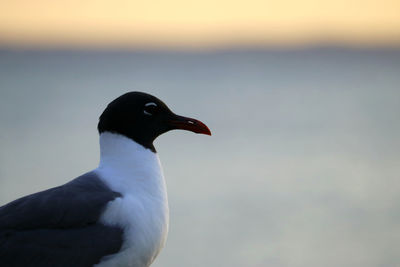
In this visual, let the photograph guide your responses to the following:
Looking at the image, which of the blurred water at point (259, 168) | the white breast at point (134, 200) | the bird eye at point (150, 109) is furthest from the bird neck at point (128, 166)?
the blurred water at point (259, 168)

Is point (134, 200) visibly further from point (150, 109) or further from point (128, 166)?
point (150, 109)

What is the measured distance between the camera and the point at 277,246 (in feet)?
27.9

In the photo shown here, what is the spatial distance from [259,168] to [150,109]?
8.55 metres

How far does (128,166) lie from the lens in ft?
15.2

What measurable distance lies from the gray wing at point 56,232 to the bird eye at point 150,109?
67 centimetres

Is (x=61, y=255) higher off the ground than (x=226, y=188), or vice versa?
(x=226, y=188)

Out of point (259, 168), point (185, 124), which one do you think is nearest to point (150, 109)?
point (185, 124)

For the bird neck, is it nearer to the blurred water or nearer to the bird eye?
the bird eye

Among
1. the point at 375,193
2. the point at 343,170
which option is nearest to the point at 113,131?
the point at 375,193

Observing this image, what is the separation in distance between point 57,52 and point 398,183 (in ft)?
206

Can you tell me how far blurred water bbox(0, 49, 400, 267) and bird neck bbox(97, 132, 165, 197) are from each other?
3443 mm

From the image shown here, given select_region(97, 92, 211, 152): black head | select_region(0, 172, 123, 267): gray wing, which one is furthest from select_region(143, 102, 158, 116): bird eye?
select_region(0, 172, 123, 267): gray wing

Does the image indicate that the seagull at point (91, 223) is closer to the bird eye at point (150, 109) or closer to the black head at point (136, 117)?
the black head at point (136, 117)

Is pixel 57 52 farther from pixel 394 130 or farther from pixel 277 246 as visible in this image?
pixel 277 246
